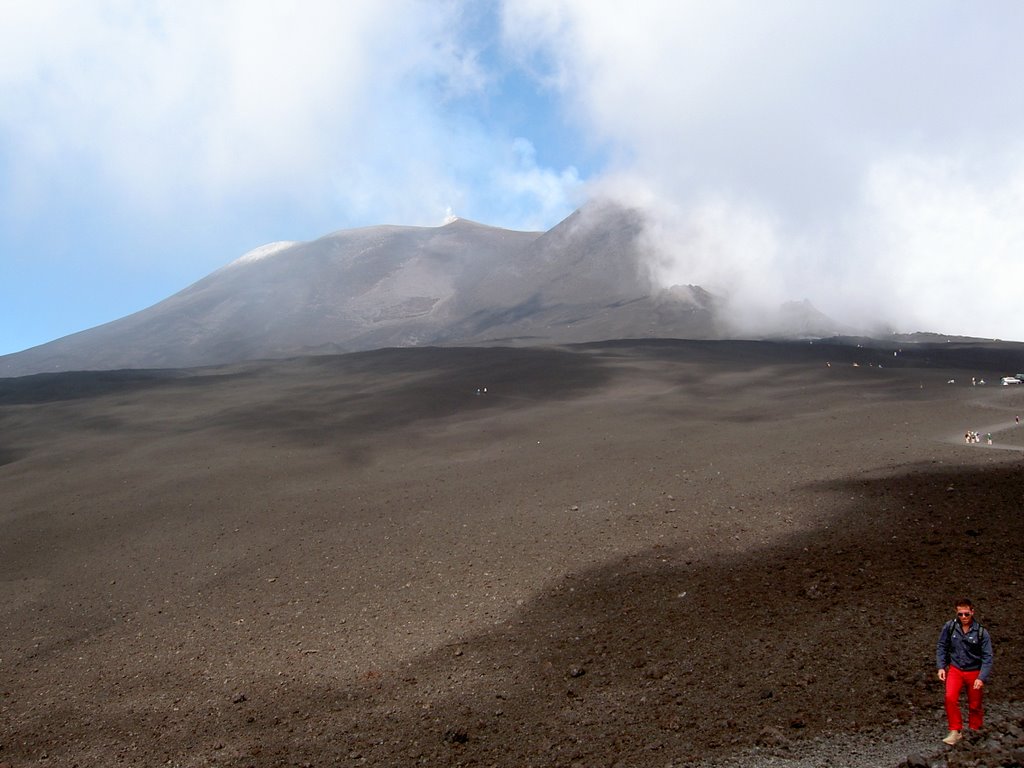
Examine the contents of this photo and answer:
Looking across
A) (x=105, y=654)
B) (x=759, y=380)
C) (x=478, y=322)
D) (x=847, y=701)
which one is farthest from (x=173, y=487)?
(x=478, y=322)

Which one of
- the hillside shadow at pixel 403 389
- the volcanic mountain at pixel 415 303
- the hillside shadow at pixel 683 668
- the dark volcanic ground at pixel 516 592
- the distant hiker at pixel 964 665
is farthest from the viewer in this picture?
the volcanic mountain at pixel 415 303

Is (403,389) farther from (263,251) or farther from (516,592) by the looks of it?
(263,251)

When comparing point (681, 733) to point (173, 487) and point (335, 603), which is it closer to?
point (335, 603)

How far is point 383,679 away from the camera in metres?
8.26

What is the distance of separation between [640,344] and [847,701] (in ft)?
163

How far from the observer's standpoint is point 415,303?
11569cm

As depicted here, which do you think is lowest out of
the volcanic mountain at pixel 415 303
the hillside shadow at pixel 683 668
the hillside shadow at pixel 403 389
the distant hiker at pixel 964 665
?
the hillside shadow at pixel 683 668

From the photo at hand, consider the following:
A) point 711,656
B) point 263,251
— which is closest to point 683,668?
point 711,656

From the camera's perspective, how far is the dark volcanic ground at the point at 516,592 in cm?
677

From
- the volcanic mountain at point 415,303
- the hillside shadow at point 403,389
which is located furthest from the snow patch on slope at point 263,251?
the hillside shadow at point 403,389

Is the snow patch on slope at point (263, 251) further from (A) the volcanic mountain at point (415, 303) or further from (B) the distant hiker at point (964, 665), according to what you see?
(B) the distant hiker at point (964, 665)

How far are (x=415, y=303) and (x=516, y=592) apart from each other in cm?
10773

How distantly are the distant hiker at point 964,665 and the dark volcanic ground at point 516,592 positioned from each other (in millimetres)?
564

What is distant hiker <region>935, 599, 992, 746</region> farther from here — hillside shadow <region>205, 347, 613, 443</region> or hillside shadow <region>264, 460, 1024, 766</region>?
hillside shadow <region>205, 347, 613, 443</region>
